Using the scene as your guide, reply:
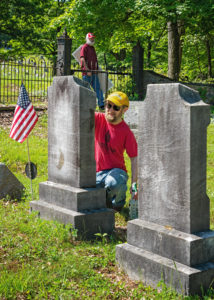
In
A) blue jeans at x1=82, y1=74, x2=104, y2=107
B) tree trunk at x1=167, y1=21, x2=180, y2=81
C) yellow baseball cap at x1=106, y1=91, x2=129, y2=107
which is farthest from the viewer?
tree trunk at x1=167, y1=21, x2=180, y2=81

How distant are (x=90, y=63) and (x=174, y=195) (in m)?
9.62

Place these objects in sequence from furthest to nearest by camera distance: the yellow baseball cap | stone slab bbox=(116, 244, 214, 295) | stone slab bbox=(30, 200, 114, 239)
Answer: the yellow baseball cap, stone slab bbox=(30, 200, 114, 239), stone slab bbox=(116, 244, 214, 295)

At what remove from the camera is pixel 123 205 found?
5852 millimetres

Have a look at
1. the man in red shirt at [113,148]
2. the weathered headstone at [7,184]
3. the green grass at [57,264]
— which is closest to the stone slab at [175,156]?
the green grass at [57,264]

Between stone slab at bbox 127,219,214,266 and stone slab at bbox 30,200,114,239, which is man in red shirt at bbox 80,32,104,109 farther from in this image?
stone slab at bbox 127,219,214,266

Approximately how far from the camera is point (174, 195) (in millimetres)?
3523

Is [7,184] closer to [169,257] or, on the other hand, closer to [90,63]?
[169,257]

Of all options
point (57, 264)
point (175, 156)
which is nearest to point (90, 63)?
point (57, 264)

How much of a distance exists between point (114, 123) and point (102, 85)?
814 centimetres

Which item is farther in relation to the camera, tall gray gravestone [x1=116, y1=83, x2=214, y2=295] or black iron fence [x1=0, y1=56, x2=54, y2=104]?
black iron fence [x1=0, y1=56, x2=54, y2=104]

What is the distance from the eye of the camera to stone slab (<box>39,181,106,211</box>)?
15.9 ft

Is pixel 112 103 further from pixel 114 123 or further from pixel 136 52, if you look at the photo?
pixel 136 52

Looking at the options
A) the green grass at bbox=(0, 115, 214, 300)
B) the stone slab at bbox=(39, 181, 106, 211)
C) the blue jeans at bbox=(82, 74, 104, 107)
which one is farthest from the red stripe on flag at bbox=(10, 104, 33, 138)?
the blue jeans at bbox=(82, 74, 104, 107)

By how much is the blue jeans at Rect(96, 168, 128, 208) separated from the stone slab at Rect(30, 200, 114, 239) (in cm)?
45
